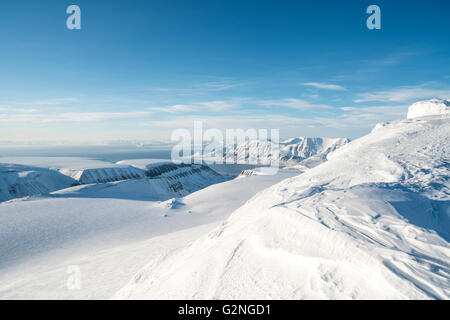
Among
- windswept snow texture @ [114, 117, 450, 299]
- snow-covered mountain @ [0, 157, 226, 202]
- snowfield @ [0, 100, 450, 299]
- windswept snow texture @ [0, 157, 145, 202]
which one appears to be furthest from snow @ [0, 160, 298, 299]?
windswept snow texture @ [0, 157, 145, 202]

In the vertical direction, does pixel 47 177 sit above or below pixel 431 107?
below

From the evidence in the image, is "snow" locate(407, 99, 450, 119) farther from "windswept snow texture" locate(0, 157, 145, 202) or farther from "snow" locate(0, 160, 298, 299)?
"windswept snow texture" locate(0, 157, 145, 202)

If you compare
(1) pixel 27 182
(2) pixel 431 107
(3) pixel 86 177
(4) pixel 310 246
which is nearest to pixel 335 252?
(4) pixel 310 246

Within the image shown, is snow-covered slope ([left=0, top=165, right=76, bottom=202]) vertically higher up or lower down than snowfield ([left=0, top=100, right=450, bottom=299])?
lower down

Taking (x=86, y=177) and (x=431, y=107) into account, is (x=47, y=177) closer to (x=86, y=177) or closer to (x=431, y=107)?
(x=86, y=177)

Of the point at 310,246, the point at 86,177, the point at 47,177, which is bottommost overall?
the point at 86,177

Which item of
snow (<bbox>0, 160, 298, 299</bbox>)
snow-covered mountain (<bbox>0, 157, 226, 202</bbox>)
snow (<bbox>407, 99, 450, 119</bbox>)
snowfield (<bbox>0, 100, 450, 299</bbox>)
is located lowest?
snow-covered mountain (<bbox>0, 157, 226, 202</bbox>)

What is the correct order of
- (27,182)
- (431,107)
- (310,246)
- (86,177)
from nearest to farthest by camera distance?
(310,246) < (431,107) < (27,182) < (86,177)

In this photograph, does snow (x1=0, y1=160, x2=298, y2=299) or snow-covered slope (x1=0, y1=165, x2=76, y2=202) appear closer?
snow (x1=0, y1=160, x2=298, y2=299)

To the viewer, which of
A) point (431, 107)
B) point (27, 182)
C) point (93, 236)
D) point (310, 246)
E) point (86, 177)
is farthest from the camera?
point (86, 177)
